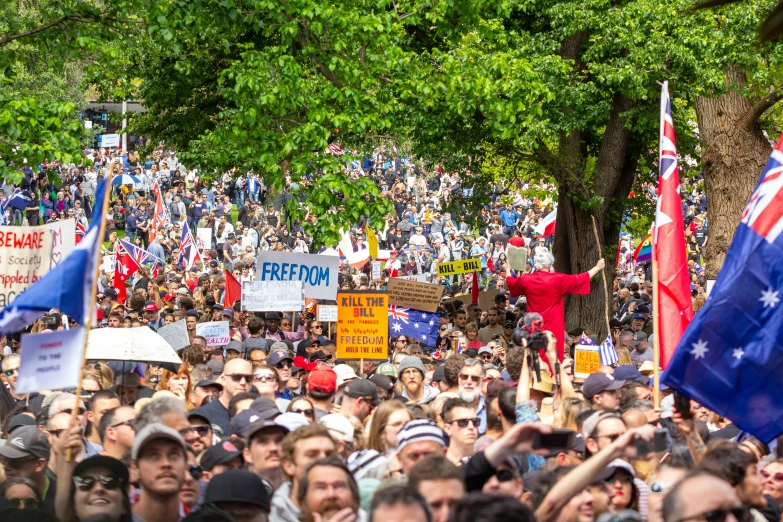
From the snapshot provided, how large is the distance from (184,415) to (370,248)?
22.8 metres

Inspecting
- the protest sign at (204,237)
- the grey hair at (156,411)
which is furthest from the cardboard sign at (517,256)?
the grey hair at (156,411)

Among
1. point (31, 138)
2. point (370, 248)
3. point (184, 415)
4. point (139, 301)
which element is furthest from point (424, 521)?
point (370, 248)

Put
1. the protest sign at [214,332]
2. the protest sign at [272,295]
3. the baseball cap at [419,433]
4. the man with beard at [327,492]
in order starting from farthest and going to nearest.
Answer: the protest sign at [272,295]
the protest sign at [214,332]
the baseball cap at [419,433]
the man with beard at [327,492]

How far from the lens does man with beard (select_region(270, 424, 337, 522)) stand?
221 inches

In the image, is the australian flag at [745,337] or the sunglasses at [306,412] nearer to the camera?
the australian flag at [745,337]

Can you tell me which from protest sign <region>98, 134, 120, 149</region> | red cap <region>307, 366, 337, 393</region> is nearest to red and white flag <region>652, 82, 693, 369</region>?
red cap <region>307, 366, 337, 393</region>

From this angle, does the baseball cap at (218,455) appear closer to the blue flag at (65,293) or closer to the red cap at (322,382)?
the blue flag at (65,293)

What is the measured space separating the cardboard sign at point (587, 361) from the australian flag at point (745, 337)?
506 cm

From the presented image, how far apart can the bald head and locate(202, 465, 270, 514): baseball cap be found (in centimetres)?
183

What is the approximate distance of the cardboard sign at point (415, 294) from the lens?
17.8m

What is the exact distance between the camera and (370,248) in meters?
29.6

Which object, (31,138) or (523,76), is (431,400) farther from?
(523,76)

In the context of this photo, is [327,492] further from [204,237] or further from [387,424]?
[204,237]

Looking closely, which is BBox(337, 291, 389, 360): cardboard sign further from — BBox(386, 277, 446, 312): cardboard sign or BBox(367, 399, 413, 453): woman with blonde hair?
BBox(367, 399, 413, 453): woman with blonde hair
